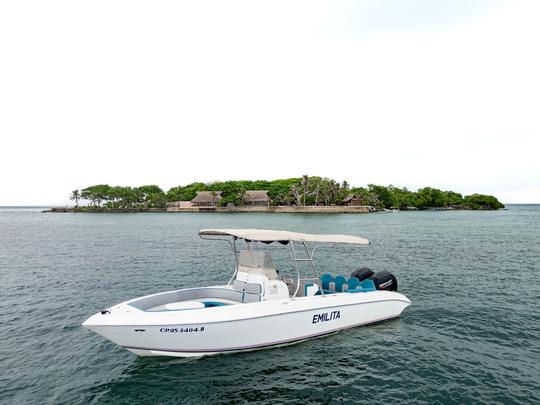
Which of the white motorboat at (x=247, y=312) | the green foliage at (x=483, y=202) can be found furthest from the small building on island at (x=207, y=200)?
the white motorboat at (x=247, y=312)

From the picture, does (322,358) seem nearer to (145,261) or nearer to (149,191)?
(145,261)

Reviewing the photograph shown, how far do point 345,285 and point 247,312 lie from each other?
4823 mm

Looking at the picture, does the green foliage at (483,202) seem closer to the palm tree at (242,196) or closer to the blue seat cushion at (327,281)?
the palm tree at (242,196)

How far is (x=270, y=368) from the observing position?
9172mm

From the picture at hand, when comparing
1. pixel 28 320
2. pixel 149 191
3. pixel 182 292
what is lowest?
pixel 28 320

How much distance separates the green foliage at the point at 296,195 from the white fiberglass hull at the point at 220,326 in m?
114

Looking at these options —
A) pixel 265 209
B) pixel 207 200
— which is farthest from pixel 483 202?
pixel 207 200

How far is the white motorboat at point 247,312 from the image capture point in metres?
8.77

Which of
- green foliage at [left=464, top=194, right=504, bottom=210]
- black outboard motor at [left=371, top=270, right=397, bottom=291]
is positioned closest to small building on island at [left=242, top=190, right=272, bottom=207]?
green foliage at [left=464, top=194, right=504, bottom=210]

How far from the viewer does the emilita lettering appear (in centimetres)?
1060

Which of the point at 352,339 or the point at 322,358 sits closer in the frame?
the point at 322,358

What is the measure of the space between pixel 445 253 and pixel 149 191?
146 meters

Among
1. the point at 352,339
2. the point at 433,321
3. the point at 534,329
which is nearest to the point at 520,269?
the point at 534,329

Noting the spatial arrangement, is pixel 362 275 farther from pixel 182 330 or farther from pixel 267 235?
pixel 182 330
